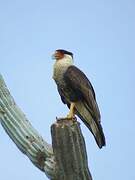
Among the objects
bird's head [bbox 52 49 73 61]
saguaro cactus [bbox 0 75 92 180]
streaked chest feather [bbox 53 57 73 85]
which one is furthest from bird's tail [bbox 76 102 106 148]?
saguaro cactus [bbox 0 75 92 180]

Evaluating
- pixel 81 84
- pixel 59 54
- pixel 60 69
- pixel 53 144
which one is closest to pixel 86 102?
pixel 81 84

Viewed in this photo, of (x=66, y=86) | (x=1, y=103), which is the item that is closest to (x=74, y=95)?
(x=66, y=86)

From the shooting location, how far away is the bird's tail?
15.8 ft

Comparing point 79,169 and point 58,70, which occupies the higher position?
point 58,70

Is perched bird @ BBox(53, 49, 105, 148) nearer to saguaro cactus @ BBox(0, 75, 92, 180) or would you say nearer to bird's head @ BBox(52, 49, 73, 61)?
bird's head @ BBox(52, 49, 73, 61)

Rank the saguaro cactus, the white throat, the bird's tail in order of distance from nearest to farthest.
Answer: the saguaro cactus < the bird's tail < the white throat

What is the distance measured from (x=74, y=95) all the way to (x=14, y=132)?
1696 millimetres

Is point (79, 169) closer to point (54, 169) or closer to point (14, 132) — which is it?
point (54, 169)

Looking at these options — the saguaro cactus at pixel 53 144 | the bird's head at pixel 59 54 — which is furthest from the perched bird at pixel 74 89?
the saguaro cactus at pixel 53 144

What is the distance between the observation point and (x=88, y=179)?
12.6 feet

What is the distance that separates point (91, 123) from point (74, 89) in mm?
656

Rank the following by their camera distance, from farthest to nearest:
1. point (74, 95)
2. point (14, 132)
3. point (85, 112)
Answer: point (74, 95) → point (85, 112) → point (14, 132)

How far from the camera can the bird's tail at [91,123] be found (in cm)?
482

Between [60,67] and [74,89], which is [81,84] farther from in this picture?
[60,67]
